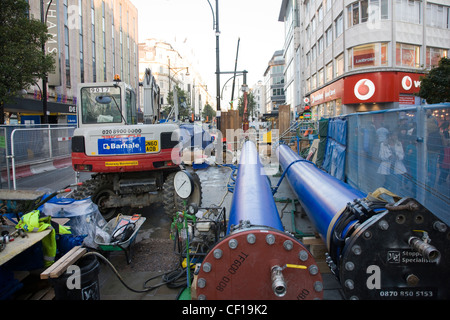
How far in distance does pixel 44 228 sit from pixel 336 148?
8020mm

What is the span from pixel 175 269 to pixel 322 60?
34.8 m

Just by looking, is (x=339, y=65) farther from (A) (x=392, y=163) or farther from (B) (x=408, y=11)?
(A) (x=392, y=163)

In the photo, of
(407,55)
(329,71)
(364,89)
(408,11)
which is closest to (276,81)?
(329,71)

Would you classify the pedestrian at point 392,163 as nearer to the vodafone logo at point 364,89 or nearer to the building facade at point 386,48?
the building facade at point 386,48

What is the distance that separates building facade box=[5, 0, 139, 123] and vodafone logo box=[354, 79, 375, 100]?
74.5 ft

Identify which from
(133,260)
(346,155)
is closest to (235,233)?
(133,260)

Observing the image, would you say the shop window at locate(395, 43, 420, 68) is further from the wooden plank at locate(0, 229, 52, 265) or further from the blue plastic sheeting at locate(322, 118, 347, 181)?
the wooden plank at locate(0, 229, 52, 265)

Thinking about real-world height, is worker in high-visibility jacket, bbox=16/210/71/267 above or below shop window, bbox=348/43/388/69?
below

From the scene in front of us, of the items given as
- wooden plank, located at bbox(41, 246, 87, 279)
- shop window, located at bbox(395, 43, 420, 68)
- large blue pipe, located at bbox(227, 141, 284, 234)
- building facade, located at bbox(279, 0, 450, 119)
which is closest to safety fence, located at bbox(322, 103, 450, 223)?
large blue pipe, located at bbox(227, 141, 284, 234)

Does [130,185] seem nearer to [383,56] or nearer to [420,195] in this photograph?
[420,195]

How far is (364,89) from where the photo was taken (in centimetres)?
2642

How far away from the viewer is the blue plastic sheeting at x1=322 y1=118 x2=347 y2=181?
8.70 m

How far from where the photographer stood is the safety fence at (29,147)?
29.9 ft

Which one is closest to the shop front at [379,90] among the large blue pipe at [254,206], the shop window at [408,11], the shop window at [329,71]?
the shop window at [329,71]
